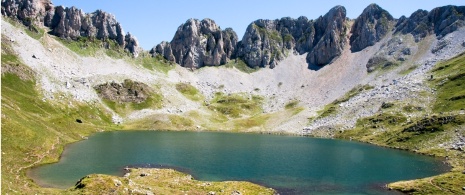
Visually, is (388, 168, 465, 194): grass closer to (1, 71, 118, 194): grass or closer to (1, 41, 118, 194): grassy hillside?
(1, 41, 118, 194): grassy hillside

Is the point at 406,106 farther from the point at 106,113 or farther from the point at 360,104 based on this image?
the point at 106,113

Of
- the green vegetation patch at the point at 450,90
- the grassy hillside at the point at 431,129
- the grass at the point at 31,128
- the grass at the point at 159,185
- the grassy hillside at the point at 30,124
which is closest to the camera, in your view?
the grass at the point at 159,185

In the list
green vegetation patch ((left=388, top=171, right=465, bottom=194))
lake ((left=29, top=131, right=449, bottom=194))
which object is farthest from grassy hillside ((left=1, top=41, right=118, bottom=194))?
green vegetation patch ((left=388, top=171, right=465, bottom=194))

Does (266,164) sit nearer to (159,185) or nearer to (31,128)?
(159,185)

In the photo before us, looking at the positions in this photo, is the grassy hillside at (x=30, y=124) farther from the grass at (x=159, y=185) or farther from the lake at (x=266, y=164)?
the grass at (x=159, y=185)

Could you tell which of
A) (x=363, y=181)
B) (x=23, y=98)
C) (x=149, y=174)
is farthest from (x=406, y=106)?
(x=23, y=98)

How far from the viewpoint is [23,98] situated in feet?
493

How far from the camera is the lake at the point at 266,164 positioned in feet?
236

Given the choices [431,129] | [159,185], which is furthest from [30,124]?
[431,129]

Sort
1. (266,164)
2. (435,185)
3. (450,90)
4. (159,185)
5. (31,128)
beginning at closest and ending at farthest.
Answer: (159,185) → (435,185) → (31,128) → (266,164) → (450,90)

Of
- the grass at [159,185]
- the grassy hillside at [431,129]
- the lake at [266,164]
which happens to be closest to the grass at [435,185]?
the grassy hillside at [431,129]

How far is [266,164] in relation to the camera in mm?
93500

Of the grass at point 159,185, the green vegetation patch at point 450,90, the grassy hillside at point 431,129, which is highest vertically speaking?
the green vegetation patch at point 450,90

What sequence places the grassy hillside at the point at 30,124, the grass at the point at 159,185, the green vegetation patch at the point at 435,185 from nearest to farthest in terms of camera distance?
1. the grass at the point at 159,185
2. the green vegetation patch at the point at 435,185
3. the grassy hillside at the point at 30,124
